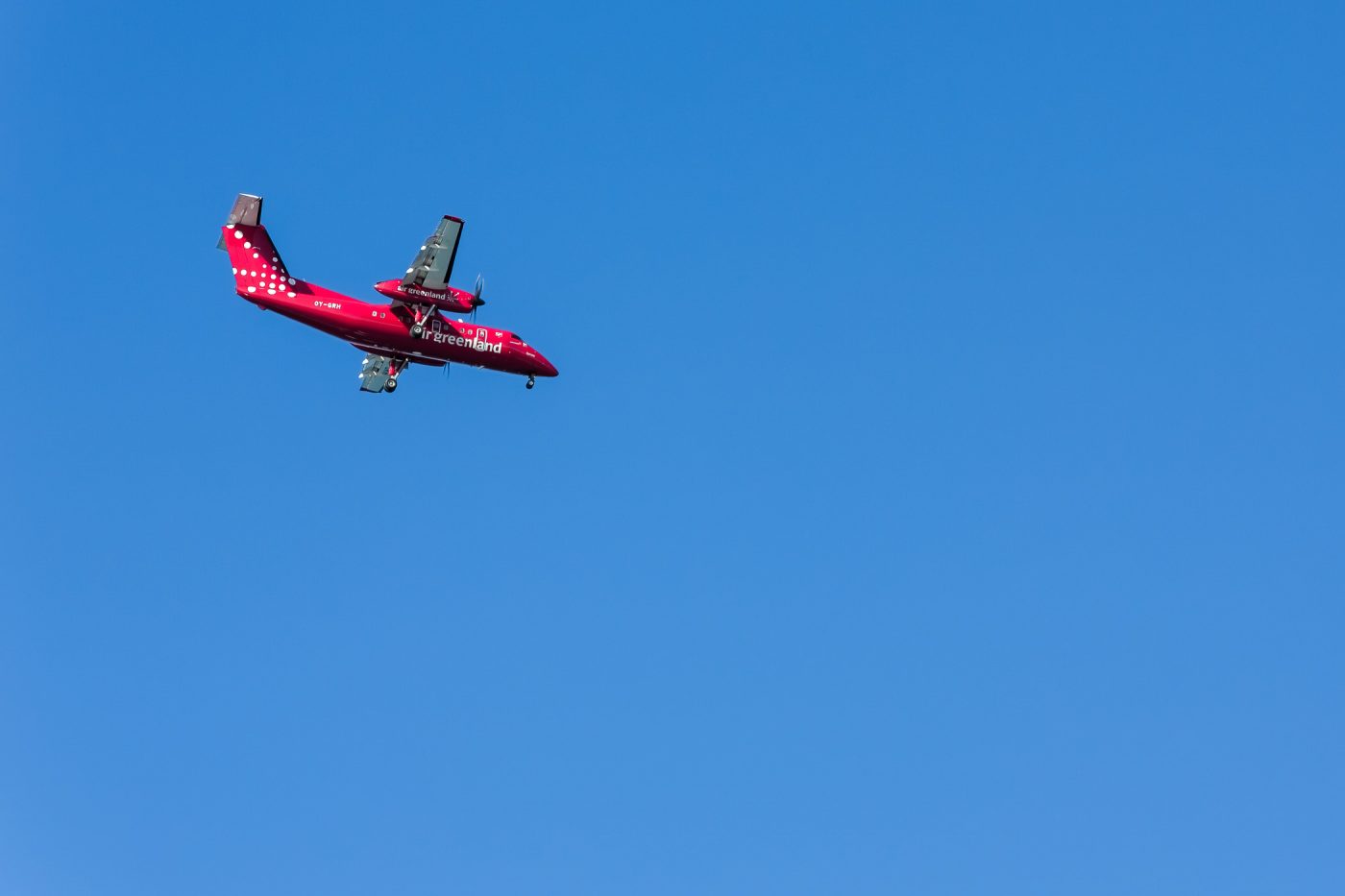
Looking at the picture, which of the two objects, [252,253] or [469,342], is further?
[469,342]

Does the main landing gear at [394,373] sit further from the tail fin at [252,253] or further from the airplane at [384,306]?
the tail fin at [252,253]

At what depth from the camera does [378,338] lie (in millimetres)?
110750

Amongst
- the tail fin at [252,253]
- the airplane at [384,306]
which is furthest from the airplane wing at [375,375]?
the tail fin at [252,253]

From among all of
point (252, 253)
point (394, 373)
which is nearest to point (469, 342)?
point (394, 373)

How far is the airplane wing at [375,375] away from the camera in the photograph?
11425 centimetres

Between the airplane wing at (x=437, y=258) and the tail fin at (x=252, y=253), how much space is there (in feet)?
20.9

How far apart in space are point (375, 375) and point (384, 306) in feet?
17.8

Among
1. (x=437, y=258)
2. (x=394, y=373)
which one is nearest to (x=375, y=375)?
(x=394, y=373)

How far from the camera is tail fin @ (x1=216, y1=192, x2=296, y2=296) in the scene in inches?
4254

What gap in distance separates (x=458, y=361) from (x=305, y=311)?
32.2ft

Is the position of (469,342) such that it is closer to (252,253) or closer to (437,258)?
(437,258)

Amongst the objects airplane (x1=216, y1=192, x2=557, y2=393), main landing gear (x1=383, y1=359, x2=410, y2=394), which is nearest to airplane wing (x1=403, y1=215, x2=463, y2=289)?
airplane (x1=216, y1=192, x2=557, y2=393)

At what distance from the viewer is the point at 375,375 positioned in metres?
114

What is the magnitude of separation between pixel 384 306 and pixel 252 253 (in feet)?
24.0
